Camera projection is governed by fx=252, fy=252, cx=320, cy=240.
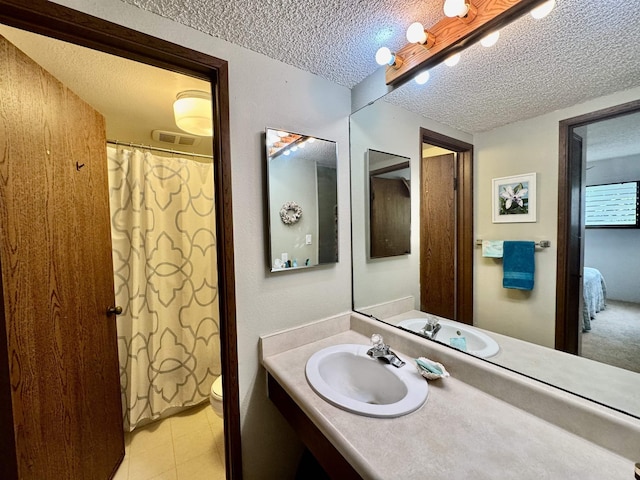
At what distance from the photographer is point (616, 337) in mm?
746

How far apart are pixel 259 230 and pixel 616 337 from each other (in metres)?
1.26

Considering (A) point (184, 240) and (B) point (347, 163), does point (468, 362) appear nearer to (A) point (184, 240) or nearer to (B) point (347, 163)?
(B) point (347, 163)

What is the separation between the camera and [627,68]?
2.26ft

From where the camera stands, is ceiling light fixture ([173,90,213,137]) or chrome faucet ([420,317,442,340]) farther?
ceiling light fixture ([173,90,213,137])

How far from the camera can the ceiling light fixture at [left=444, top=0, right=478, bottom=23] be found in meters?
0.82

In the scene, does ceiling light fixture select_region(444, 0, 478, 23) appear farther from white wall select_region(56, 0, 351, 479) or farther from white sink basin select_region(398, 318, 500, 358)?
white sink basin select_region(398, 318, 500, 358)

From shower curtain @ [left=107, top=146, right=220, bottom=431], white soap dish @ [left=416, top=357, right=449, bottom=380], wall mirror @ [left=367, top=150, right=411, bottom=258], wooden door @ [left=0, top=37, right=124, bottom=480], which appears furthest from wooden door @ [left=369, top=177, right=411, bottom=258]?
wooden door @ [left=0, top=37, right=124, bottom=480]

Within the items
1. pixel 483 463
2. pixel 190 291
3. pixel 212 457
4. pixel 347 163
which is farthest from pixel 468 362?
pixel 190 291

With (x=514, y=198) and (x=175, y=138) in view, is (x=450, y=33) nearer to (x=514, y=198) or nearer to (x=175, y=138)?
(x=514, y=198)

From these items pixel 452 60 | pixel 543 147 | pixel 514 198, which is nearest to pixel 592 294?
pixel 514 198

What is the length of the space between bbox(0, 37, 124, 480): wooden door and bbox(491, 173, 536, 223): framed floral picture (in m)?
1.75

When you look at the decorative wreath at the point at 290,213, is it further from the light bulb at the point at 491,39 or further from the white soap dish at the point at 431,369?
the light bulb at the point at 491,39

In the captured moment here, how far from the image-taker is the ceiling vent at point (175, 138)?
6.35ft

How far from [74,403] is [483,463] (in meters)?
1.56
